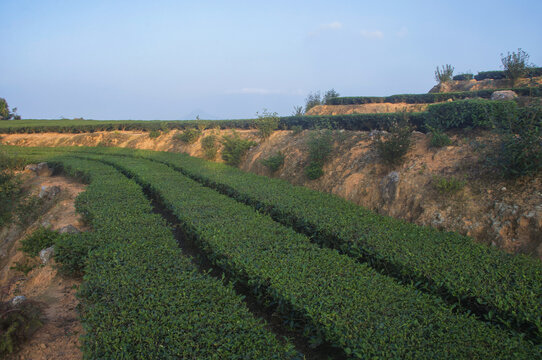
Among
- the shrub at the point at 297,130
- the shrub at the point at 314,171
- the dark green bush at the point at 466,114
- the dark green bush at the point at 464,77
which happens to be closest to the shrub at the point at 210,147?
the shrub at the point at 297,130

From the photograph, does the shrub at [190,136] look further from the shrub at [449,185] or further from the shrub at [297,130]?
the shrub at [449,185]

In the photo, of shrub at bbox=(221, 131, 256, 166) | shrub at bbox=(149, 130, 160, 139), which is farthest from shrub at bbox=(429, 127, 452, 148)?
shrub at bbox=(149, 130, 160, 139)

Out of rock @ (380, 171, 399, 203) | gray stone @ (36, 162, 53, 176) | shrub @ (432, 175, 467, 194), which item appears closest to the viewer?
shrub @ (432, 175, 467, 194)

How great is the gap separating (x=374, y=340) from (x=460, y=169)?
6316 millimetres

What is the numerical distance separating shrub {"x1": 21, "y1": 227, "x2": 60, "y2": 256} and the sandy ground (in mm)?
190

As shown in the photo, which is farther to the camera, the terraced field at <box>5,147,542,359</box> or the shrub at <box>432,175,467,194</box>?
the shrub at <box>432,175,467,194</box>

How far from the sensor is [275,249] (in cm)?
503

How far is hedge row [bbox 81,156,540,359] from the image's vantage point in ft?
10.1

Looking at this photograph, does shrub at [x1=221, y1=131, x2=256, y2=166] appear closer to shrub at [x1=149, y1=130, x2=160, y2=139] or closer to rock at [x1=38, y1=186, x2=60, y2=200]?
rock at [x1=38, y1=186, x2=60, y2=200]

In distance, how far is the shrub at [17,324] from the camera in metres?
3.82

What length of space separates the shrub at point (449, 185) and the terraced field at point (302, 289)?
1993 millimetres

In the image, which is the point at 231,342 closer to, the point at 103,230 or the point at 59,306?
the point at 59,306

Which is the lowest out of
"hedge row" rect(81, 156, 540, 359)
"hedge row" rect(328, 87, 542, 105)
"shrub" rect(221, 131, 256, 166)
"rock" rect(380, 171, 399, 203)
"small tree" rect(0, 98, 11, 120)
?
"hedge row" rect(81, 156, 540, 359)

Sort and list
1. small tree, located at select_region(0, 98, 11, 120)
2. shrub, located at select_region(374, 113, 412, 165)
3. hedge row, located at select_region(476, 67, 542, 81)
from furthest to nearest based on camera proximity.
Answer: small tree, located at select_region(0, 98, 11, 120) < hedge row, located at select_region(476, 67, 542, 81) < shrub, located at select_region(374, 113, 412, 165)
